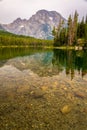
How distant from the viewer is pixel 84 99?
14.4m

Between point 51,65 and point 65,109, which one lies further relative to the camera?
point 51,65

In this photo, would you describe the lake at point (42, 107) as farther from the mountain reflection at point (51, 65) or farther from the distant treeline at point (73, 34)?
the distant treeline at point (73, 34)

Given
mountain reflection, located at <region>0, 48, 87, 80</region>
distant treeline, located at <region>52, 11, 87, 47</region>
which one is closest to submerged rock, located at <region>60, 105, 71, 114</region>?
mountain reflection, located at <region>0, 48, 87, 80</region>

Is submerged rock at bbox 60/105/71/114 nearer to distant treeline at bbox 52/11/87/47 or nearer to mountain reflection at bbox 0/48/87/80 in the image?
mountain reflection at bbox 0/48/87/80

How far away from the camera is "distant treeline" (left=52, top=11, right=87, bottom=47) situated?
11484cm

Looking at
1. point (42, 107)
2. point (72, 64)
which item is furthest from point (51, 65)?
point (42, 107)

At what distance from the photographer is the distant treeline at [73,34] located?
114838 millimetres

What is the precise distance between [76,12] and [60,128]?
122m

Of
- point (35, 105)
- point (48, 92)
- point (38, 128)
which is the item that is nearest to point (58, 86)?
point (48, 92)

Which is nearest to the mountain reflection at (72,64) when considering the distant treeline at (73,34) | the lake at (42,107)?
the lake at (42,107)

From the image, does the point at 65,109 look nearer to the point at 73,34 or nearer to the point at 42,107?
the point at 42,107

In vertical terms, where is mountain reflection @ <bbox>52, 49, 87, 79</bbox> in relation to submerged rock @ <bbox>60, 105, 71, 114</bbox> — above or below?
above

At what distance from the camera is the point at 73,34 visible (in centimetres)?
11831

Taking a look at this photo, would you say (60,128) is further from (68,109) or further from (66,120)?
(68,109)
